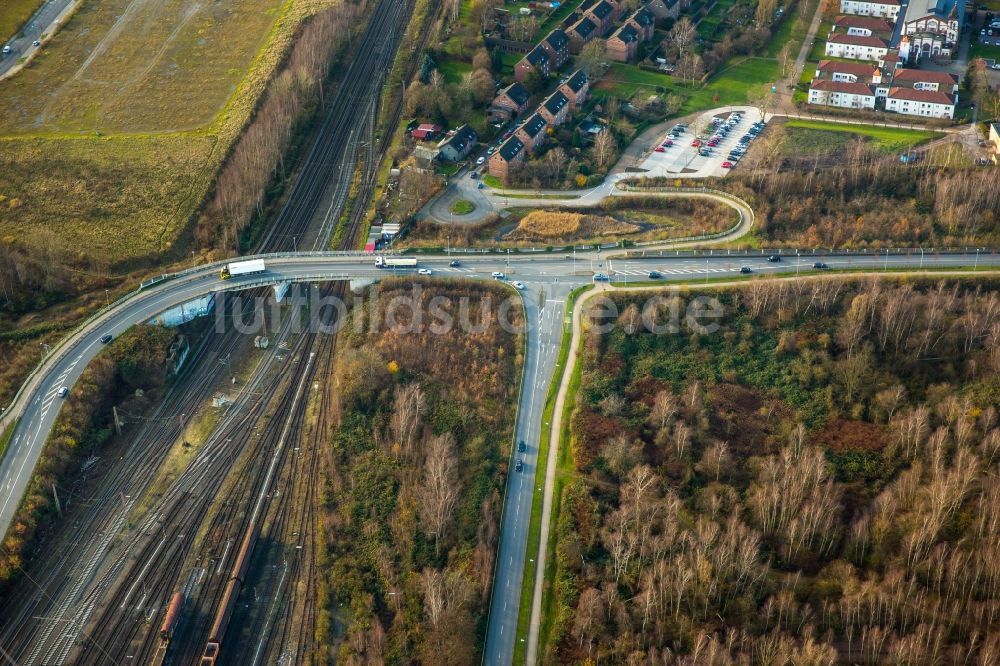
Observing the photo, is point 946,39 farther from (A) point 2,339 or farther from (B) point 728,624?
(A) point 2,339

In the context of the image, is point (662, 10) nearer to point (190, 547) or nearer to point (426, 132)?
point (426, 132)

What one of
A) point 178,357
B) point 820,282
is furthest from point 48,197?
point 820,282

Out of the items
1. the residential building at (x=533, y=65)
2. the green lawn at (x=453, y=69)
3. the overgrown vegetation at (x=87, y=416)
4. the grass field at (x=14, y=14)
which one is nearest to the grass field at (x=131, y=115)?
the grass field at (x=14, y=14)

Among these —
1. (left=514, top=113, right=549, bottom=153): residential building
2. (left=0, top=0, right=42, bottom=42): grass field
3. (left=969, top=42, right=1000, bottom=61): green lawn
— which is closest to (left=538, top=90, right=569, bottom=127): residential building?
(left=514, top=113, right=549, bottom=153): residential building

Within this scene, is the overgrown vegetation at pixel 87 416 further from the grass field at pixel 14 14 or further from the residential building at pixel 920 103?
the residential building at pixel 920 103

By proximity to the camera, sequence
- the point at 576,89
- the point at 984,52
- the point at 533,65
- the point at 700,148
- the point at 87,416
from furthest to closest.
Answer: the point at 984,52, the point at 533,65, the point at 576,89, the point at 700,148, the point at 87,416

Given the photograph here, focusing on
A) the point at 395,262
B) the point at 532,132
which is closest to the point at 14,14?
the point at 532,132
